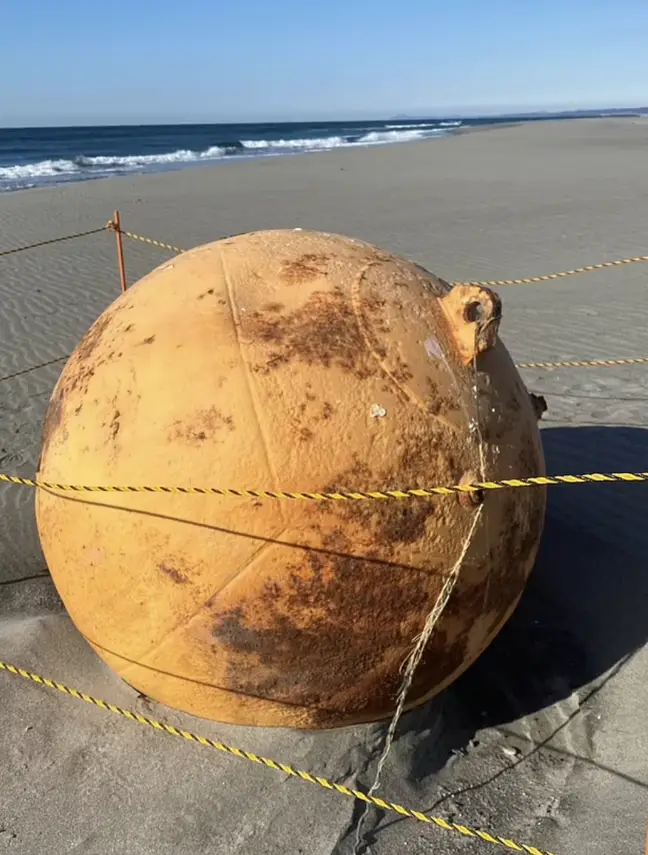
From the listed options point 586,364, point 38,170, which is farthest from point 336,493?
point 38,170

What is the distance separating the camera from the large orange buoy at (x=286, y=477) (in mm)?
2320

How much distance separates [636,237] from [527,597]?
961 centimetres

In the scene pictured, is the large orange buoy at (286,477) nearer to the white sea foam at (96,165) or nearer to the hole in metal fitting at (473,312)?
the hole in metal fitting at (473,312)

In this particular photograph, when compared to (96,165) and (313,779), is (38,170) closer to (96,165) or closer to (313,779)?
(96,165)

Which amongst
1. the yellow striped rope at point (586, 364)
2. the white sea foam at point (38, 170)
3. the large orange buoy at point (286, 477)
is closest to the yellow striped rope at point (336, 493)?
the large orange buoy at point (286, 477)

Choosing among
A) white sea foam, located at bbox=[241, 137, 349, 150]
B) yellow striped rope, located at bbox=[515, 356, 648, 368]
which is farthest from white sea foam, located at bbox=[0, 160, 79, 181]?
yellow striped rope, located at bbox=[515, 356, 648, 368]

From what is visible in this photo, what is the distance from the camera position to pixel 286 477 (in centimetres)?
230

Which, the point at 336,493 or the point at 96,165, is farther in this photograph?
the point at 96,165

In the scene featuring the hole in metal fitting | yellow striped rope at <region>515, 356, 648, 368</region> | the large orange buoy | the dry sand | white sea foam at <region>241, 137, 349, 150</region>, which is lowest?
the dry sand

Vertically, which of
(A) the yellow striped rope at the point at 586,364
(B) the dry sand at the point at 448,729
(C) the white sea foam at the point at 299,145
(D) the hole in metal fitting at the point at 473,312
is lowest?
(B) the dry sand at the point at 448,729

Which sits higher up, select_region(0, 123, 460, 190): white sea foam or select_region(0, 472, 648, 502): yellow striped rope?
select_region(0, 123, 460, 190): white sea foam

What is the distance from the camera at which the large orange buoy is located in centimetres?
232

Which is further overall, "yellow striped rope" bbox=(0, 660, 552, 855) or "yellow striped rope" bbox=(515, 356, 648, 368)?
"yellow striped rope" bbox=(515, 356, 648, 368)

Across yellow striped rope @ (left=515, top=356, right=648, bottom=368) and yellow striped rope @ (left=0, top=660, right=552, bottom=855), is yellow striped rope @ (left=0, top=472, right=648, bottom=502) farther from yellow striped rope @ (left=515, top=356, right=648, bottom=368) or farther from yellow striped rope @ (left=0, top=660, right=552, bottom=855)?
yellow striped rope @ (left=515, top=356, right=648, bottom=368)
